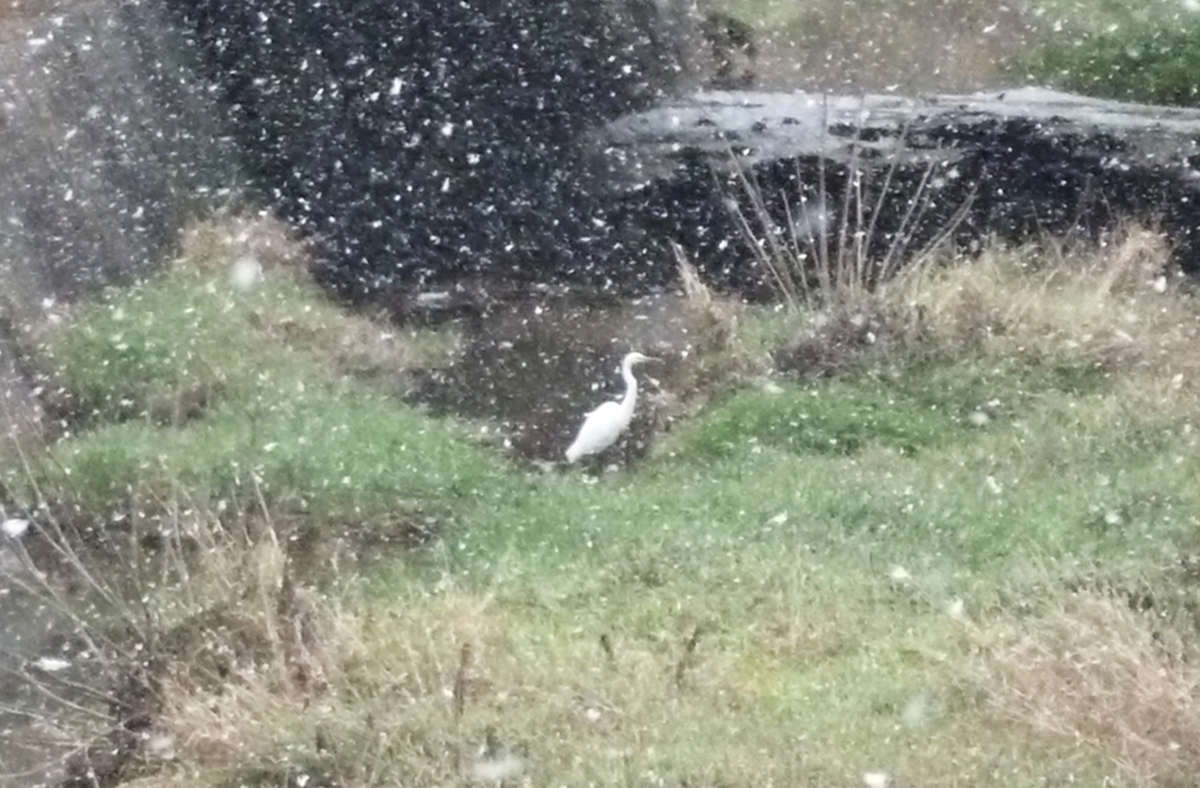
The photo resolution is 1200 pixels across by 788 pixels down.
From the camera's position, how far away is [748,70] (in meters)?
9.59

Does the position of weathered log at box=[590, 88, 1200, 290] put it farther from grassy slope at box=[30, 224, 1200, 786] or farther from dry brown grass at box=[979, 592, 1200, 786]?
dry brown grass at box=[979, 592, 1200, 786]

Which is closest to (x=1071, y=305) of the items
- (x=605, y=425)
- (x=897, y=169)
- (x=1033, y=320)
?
(x=1033, y=320)

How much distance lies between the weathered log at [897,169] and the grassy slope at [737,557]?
2.78ft

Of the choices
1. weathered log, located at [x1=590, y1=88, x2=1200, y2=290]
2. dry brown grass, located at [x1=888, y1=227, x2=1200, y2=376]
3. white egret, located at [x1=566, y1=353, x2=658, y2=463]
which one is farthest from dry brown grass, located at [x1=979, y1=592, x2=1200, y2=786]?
weathered log, located at [x1=590, y1=88, x2=1200, y2=290]

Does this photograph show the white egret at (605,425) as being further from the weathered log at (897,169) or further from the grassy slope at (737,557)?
the weathered log at (897,169)

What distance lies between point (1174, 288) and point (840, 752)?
404cm

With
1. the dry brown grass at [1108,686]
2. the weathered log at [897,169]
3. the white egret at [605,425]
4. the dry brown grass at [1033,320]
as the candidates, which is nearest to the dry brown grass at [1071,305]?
the dry brown grass at [1033,320]

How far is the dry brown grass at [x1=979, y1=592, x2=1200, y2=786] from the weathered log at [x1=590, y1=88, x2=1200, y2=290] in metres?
3.44

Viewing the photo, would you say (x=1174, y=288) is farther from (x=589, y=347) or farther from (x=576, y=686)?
(x=576, y=686)

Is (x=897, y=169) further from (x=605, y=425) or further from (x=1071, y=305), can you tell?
(x=605, y=425)

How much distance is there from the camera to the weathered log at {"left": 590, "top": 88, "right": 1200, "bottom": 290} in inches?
321

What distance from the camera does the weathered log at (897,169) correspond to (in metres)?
8.16

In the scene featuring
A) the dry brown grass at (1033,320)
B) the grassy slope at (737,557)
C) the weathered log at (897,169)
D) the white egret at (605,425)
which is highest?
the weathered log at (897,169)

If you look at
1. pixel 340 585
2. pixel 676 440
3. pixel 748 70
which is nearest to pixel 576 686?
pixel 340 585
